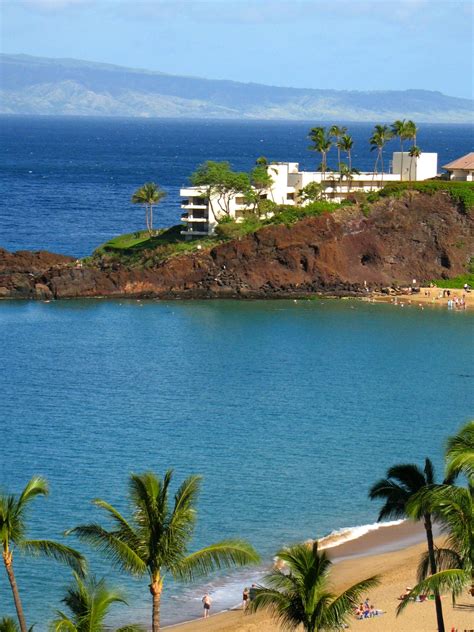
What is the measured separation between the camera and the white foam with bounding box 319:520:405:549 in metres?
41.8

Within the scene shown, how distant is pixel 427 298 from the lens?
84.8 metres

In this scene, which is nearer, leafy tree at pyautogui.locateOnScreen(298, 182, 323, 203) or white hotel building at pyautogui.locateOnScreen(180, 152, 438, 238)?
white hotel building at pyautogui.locateOnScreen(180, 152, 438, 238)

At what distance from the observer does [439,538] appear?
42.4 m

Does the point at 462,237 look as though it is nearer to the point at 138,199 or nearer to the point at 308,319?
the point at 308,319

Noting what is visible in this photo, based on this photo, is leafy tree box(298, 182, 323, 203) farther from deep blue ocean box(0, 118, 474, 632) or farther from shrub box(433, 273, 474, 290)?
deep blue ocean box(0, 118, 474, 632)

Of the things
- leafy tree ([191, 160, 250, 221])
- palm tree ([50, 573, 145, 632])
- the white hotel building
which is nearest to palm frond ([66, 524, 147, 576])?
palm tree ([50, 573, 145, 632])

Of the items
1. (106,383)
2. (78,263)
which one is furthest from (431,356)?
(78,263)

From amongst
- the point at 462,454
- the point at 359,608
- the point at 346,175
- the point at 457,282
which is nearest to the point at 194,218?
the point at 346,175

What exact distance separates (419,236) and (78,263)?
71.3 ft

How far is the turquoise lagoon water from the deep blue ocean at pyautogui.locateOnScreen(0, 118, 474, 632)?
3.1 inches

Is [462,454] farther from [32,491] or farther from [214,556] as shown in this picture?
[32,491]

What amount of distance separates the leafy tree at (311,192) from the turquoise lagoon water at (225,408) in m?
10.4

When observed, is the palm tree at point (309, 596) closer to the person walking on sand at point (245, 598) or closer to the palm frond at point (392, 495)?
the palm frond at point (392, 495)

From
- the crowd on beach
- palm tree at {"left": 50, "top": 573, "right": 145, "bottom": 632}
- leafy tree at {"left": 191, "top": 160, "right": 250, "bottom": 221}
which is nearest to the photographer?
palm tree at {"left": 50, "top": 573, "right": 145, "bottom": 632}
